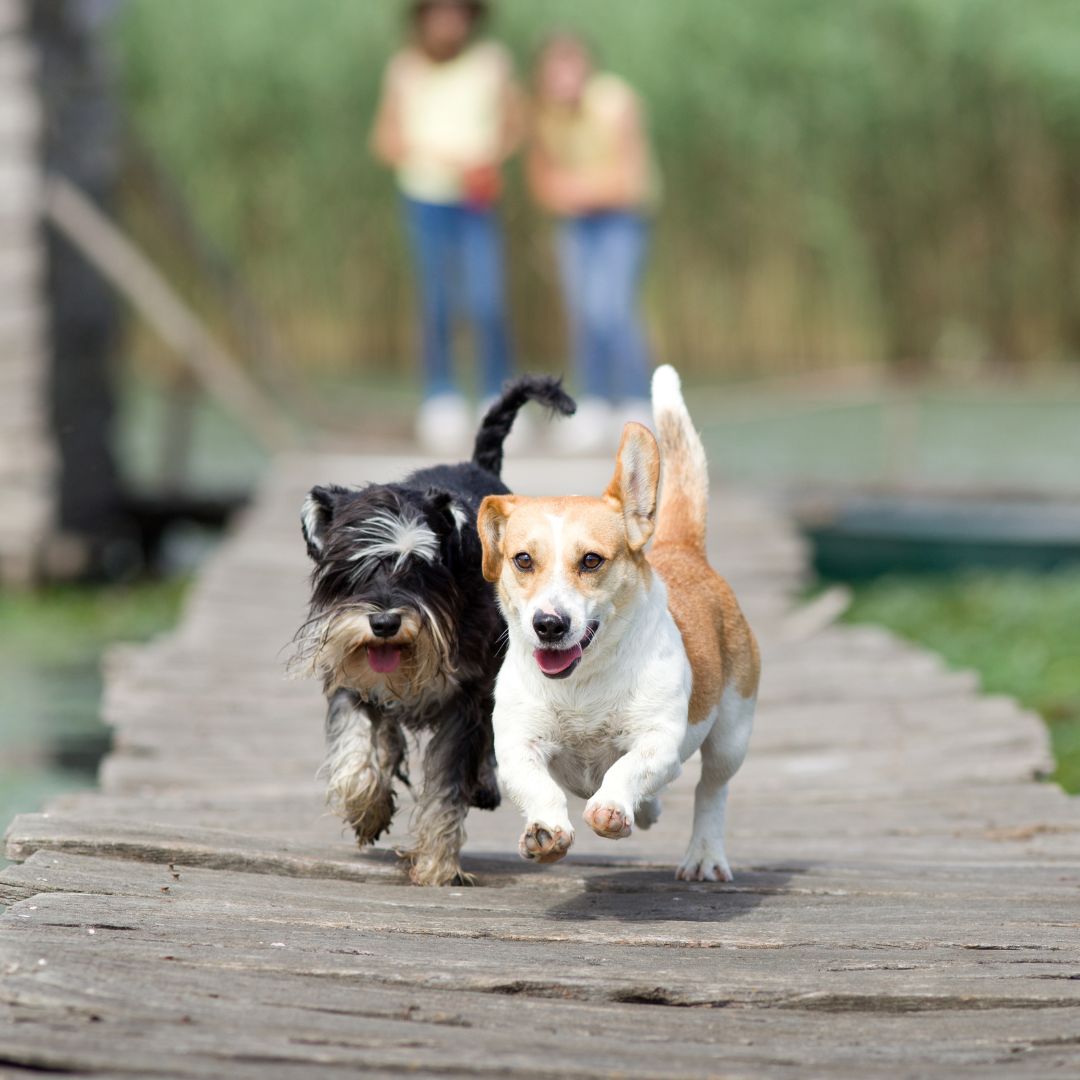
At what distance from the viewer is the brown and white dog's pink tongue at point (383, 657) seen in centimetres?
408

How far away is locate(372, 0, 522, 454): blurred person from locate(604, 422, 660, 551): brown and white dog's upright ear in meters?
6.56

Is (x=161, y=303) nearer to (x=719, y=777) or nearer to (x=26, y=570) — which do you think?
(x=26, y=570)

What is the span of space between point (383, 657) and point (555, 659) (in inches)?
20.1

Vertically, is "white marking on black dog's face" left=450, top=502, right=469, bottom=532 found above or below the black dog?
above

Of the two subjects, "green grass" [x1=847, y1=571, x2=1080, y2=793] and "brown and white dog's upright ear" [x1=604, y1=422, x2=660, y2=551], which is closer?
"brown and white dog's upright ear" [x1=604, y1=422, x2=660, y2=551]

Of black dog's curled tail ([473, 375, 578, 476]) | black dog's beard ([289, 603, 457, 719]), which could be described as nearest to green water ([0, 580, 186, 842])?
black dog's curled tail ([473, 375, 578, 476])

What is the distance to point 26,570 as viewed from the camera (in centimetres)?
1209

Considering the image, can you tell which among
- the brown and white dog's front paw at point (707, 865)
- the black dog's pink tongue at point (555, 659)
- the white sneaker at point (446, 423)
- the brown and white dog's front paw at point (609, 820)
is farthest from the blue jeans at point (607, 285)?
the brown and white dog's front paw at point (609, 820)

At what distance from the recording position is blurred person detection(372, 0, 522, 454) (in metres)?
10.4

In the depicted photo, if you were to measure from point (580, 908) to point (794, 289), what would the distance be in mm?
13826

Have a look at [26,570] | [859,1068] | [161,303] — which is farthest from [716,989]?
[26,570]

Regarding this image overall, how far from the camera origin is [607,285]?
431 inches

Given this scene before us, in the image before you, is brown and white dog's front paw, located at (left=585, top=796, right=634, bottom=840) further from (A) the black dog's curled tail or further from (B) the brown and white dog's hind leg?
(A) the black dog's curled tail

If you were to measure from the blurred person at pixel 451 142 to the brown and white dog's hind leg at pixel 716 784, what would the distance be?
A: 6291mm
